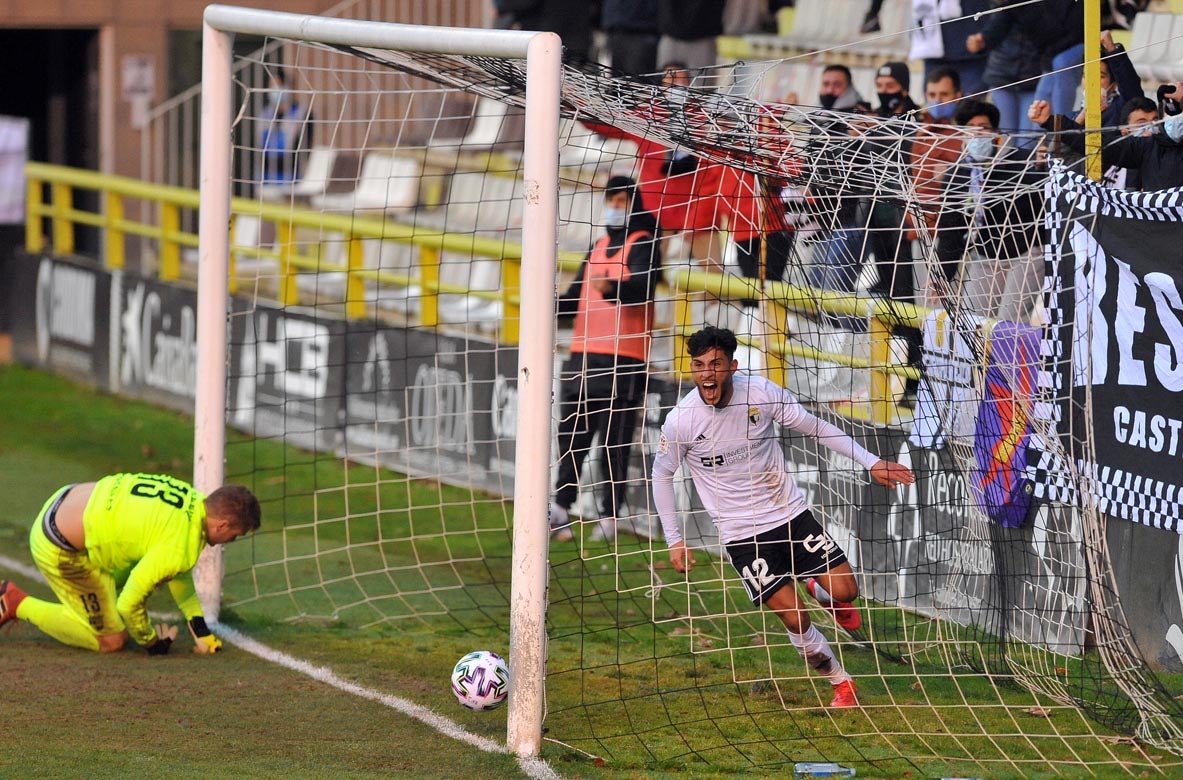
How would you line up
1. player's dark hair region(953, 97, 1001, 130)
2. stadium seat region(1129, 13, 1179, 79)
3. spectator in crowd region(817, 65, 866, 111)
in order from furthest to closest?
spectator in crowd region(817, 65, 866, 111), stadium seat region(1129, 13, 1179, 79), player's dark hair region(953, 97, 1001, 130)

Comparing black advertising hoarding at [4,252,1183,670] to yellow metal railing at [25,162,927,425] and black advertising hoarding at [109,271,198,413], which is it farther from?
yellow metal railing at [25,162,927,425]

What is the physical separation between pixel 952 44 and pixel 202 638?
21.6ft

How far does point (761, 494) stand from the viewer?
7.28 m

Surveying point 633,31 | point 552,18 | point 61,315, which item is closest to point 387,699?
point 633,31

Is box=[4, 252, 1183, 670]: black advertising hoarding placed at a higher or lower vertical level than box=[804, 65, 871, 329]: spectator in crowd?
lower

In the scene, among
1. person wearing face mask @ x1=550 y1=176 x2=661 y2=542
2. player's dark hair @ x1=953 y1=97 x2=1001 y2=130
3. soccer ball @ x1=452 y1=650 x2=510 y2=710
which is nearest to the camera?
soccer ball @ x1=452 y1=650 x2=510 y2=710

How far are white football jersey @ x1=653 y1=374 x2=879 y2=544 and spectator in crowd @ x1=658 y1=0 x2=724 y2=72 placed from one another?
7.06 metres

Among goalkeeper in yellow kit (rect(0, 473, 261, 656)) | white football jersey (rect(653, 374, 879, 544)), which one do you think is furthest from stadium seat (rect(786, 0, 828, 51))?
goalkeeper in yellow kit (rect(0, 473, 261, 656))

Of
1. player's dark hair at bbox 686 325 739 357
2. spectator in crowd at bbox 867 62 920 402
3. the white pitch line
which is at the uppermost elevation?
spectator in crowd at bbox 867 62 920 402

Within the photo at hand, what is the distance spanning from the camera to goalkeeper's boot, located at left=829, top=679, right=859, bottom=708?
7105mm

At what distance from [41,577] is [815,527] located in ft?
16.0

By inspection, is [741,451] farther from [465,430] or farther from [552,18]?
[552,18]

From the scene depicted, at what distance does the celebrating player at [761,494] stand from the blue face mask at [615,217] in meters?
2.37

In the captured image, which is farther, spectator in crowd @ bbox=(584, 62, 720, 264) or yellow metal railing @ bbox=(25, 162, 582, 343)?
yellow metal railing @ bbox=(25, 162, 582, 343)
